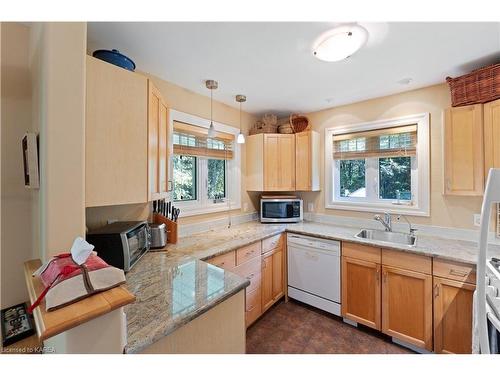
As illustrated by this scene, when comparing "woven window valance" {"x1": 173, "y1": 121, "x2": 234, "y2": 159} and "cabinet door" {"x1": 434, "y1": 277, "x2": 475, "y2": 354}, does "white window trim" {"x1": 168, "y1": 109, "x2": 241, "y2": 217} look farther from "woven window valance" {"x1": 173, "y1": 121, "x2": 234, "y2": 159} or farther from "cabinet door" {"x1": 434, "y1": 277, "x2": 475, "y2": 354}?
"cabinet door" {"x1": 434, "y1": 277, "x2": 475, "y2": 354}

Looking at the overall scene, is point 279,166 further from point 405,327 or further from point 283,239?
point 405,327

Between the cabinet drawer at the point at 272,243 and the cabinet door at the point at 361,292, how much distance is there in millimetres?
689

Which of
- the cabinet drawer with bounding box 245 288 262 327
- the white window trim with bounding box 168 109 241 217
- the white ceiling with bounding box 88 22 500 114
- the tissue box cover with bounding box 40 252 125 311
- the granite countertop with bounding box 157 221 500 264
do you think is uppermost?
the white ceiling with bounding box 88 22 500 114

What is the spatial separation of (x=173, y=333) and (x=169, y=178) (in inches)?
50.4

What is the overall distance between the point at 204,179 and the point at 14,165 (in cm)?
151

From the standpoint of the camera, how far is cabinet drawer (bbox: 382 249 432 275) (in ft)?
5.44

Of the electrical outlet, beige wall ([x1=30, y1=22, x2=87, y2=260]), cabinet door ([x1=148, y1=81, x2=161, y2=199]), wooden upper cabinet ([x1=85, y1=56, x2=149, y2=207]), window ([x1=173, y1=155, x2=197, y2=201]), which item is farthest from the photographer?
window ([x1=173, y1=155, x2=197, y2=201])

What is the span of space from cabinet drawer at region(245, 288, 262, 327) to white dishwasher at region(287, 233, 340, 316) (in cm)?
50

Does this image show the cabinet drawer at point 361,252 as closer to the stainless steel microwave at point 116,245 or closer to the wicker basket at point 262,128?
the wicker basket at point 262,128

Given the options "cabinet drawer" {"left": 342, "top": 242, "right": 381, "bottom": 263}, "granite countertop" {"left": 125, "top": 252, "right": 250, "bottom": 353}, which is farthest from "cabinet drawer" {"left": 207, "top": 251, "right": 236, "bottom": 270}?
"cabinet drawer" {"left": 342, "top": 242, "right": 381, "bottom": 263}

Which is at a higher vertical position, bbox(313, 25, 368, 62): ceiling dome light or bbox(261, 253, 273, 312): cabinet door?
bbox(313, 25, 368, 62): ceiling dome light

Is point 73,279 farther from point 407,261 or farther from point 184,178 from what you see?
point 407,261

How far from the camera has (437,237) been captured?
6.75 feet

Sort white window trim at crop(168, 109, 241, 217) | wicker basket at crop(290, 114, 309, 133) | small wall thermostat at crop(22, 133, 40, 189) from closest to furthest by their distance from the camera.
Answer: small wall thermostat at crop(22, 133, 40, 189) < white window trim at crop(168, 109, 241, 217) < wicker basket at crop(290, 114, 309, 133)
